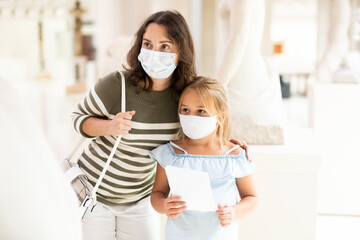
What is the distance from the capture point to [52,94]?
16672 millimetres

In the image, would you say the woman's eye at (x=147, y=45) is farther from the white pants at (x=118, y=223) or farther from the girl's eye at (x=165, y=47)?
the white pants at (x=118, y=223)

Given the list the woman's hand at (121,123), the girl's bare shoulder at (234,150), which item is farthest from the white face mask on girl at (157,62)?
the girl's bare shoulder at (234,150)

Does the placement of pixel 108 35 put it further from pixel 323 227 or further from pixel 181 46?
pixel 181 46

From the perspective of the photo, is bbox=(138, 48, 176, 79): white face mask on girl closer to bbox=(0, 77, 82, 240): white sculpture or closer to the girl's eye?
the girl's eye

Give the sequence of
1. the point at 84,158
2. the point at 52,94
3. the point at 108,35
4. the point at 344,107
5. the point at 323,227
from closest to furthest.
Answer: the point at 84,158 < the point at 323,227 < the point at 344,107 < the point at 108,35 < the point at 52,94

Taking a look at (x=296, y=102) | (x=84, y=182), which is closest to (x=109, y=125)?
(x=84, y=182)

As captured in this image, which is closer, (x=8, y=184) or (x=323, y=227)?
(x=8, y=184)

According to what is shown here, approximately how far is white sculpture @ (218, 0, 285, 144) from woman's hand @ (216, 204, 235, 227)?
5.64 feet

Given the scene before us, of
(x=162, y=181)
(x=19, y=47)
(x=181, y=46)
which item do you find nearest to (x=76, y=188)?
(x=162, y=181)

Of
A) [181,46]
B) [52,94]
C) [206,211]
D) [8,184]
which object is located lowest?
[52,94]

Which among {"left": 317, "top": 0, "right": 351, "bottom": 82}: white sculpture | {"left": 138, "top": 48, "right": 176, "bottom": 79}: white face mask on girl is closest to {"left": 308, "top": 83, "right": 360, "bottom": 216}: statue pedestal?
{"left": 317, "top": 0, "right": 351, "bottom": 82}: white sculpture

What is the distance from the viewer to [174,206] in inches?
78.8

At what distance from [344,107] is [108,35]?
310 inches

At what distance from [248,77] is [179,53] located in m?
1.66
